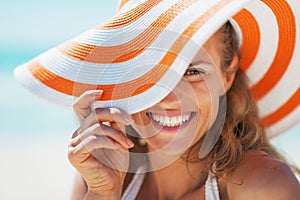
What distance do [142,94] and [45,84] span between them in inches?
13.4

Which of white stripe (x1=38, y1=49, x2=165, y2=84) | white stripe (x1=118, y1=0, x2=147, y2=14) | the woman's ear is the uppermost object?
white stripe (x1=118, y1=0, x2=147, y2=14)

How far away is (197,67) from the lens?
5.69 feet

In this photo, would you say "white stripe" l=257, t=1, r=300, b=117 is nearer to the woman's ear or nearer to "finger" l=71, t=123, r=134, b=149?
the woman's ear

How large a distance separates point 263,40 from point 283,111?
291 millimetres

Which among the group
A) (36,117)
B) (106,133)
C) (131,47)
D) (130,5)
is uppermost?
(36,117)

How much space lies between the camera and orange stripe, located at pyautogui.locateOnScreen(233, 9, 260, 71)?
6.01 feet

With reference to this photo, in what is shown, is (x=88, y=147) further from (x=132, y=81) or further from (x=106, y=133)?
(x=132, y=81)

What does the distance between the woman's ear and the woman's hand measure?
418mm

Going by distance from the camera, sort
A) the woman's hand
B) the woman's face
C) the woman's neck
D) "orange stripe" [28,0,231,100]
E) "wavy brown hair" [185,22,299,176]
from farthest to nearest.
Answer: the woman's neck
"wavy brown hair" [185,22,299,176]
the woman's face
the woman's hand
"orange stripe" [28,0,231,100]

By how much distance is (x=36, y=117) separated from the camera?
6.79 metres

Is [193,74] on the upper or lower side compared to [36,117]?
lower

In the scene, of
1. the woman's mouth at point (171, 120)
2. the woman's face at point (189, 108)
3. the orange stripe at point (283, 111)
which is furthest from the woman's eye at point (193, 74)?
the orange stripe at point (283, 111)

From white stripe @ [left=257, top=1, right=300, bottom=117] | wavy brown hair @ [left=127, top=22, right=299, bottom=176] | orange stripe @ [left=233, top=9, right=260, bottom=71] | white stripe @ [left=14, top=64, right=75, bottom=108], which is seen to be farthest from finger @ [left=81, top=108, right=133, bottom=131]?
white stripe @ [left=257, top=1, right=300, bottom=117]

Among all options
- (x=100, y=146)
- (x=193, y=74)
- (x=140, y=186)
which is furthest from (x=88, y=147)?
(x=140, y=186)
